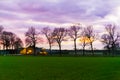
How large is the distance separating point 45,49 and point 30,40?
75.5ft

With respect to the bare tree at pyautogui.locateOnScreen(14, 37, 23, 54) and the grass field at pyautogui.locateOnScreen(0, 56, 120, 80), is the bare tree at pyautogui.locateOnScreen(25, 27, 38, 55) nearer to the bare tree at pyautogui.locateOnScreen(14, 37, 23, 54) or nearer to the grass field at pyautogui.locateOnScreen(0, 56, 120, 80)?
the bare tree at pyautogui.locateOnScreen(14, 37, 23, 54)

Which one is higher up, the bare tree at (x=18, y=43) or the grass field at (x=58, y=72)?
the bare tree at (x=18, y=43)

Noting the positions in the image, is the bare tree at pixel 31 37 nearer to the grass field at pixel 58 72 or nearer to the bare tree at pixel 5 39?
the bare tree at pixel 5 39

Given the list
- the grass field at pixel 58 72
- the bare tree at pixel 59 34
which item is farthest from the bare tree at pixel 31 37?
the grass field at pixel 58 72

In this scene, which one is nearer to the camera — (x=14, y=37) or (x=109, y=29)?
(x=109, y=29)

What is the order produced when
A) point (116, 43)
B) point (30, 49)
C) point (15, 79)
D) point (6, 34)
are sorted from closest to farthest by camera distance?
point (15, 79)
point (116, 43)
point (6, 34)
point (30, 49)

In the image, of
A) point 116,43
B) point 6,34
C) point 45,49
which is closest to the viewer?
point 116,43

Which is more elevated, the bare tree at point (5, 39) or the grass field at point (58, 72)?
the bare tree at point (5, 39)

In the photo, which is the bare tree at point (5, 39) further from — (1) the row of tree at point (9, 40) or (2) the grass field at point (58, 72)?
(2) the grass field at point (58, 72)

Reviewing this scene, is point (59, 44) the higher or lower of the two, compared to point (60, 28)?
lower

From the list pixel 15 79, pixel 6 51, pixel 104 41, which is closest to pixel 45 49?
pixel 6 51

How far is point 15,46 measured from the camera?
411 feet

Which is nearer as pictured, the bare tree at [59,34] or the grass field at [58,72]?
the grass field at [58,72]

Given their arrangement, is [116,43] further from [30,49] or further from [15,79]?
[15,79]
